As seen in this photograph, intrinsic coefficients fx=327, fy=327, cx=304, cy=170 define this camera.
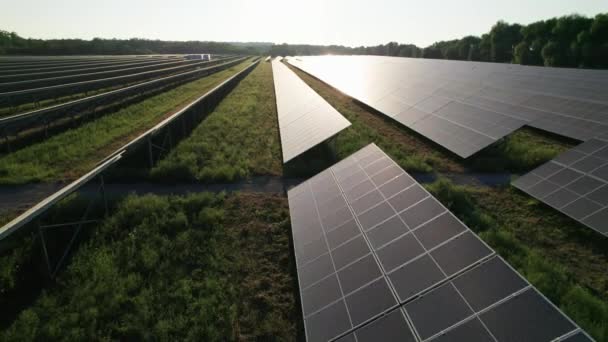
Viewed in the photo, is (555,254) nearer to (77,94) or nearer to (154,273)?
(154,273)

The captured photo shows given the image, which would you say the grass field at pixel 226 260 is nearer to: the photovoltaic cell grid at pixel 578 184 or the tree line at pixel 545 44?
the photovoltaic cell grid at pixel 578 184

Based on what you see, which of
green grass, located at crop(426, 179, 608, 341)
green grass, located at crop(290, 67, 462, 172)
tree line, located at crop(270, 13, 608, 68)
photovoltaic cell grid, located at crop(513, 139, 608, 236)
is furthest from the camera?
tree line, located at crop(270, 13, 608, 68)

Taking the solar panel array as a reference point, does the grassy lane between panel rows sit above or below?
below

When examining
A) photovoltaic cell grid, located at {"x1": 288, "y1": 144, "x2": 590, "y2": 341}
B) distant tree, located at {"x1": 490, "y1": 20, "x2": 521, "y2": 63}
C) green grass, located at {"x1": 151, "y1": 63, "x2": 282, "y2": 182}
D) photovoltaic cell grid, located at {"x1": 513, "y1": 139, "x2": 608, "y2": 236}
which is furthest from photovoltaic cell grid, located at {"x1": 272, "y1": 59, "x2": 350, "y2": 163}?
distant tree, located at {"x1": 490, "y1": 20, "x2": 521, "y2": 63}

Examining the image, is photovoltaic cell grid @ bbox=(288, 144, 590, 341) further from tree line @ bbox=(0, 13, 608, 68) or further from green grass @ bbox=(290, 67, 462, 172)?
tree line @ bbox=(0, 13, 608, 68)

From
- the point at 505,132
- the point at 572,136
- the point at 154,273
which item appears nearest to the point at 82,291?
the point at 154,273

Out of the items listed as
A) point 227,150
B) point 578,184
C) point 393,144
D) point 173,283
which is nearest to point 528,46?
point 393,144
